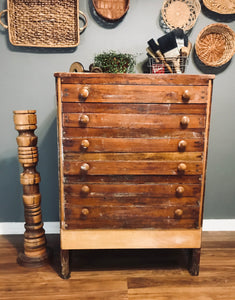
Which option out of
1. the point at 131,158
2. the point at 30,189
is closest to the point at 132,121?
the point at 131,158

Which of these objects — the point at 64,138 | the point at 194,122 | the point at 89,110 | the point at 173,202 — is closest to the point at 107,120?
the point at 89,110

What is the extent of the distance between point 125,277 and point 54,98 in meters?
1.39

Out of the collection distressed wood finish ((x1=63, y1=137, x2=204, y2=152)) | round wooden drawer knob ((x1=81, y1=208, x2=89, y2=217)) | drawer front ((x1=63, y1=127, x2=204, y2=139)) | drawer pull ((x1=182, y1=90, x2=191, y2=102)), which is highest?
drawer pull ((x1=182, y1=90, x2=191, y2=102))

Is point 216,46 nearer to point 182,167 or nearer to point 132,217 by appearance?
point 182,167

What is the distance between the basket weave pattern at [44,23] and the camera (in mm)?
1922

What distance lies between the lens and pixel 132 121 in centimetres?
148

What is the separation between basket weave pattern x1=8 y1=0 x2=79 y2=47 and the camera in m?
1.92

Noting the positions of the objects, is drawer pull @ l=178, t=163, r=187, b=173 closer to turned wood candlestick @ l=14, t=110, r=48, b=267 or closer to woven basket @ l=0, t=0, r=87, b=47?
turned wood candlestick @ l=14, t=110, r=48, b=267

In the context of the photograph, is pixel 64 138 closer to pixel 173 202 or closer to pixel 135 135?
pixel 135 135

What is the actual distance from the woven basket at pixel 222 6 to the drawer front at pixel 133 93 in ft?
2.98

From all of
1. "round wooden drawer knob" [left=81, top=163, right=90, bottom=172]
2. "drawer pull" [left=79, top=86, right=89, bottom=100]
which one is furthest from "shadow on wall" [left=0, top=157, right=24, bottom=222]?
"drawer pull" [left=79, top=86, right=89, bottom=100]

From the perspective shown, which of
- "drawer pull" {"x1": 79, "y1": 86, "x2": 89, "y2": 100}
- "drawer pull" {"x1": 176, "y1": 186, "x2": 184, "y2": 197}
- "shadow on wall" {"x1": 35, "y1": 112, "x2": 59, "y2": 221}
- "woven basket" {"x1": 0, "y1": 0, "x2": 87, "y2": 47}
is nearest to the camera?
"drawer pull" {"x1": 79, "y1": 86, "x2": 89, "y2": 100}

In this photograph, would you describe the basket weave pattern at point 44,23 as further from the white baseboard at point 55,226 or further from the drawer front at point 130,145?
the white baseboard at point 55,226

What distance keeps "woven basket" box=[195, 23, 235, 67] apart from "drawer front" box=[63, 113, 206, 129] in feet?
2.57
